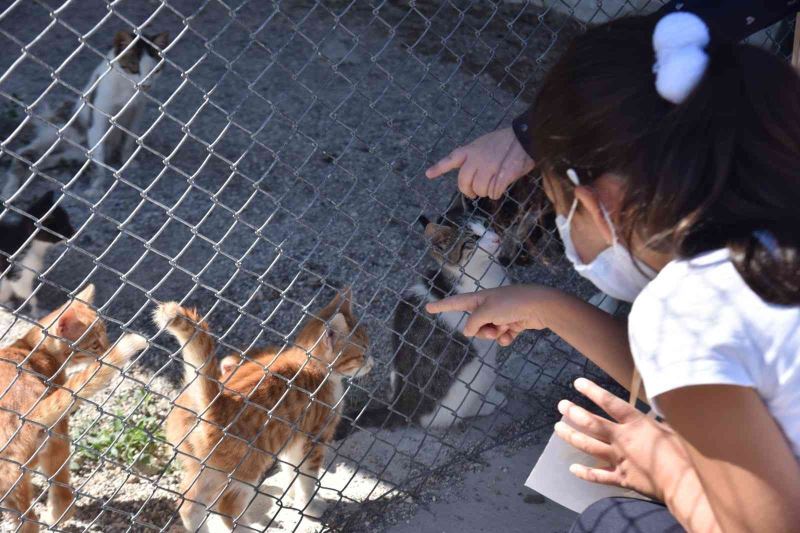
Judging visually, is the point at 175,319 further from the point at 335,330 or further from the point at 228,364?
the point at 335,330

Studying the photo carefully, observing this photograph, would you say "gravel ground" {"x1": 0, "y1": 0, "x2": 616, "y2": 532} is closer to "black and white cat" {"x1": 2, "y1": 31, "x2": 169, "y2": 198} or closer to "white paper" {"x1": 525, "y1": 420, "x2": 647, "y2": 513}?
"black and white cat" {"x1": 2, "y1": 31, "x2": 169, "y2": 198}

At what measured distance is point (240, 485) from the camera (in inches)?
105

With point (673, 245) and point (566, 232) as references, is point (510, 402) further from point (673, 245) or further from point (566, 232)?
point (673, 245)

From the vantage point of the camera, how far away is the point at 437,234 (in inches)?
134

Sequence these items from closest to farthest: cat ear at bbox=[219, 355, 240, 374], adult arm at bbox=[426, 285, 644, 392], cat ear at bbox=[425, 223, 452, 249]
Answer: adult arm at bbox=[426, 285, 644, 392]
cat ear at bbox=[219, 355, 240, 374]
cat ear at bbox=[425, 223, 452, 249]

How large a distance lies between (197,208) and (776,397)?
372 centimetres

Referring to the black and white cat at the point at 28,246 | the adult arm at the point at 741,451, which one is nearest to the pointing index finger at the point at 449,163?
the adult arm at the point at 741,451

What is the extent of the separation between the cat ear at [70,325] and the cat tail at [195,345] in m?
0.65

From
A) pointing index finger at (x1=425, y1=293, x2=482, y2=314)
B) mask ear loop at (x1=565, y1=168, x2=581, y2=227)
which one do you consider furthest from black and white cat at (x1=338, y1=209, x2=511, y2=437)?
mask ear loop at (x1=565, y1=168, x2=581, y2=227)

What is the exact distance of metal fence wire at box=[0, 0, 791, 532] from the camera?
250 centimetres

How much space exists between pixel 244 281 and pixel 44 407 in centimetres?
148

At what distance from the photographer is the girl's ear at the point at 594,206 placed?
1440 millimetres

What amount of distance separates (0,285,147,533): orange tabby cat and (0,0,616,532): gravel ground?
12cm

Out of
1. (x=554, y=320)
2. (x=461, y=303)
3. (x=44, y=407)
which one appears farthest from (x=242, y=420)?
(x=554, y=320)
